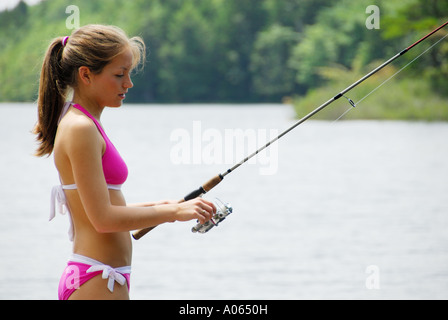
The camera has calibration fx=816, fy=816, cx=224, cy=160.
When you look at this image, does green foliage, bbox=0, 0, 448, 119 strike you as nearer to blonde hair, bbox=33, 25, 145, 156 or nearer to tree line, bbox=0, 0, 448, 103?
tree line, bbox=0, 0, 448, 103

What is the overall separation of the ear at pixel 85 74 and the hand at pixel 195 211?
39 centimetres

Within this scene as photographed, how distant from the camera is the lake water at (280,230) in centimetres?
680

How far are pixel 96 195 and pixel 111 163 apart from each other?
0.37ft

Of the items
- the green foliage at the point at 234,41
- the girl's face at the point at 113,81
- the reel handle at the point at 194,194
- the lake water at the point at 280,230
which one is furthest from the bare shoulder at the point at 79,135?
the green foliage at the point at 234,41

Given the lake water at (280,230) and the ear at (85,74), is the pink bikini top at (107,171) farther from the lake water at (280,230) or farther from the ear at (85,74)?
the lake water at (280,230)

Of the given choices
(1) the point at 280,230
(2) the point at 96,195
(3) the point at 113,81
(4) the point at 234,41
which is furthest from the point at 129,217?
(4) the point at 234,41

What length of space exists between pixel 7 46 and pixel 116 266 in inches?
1625

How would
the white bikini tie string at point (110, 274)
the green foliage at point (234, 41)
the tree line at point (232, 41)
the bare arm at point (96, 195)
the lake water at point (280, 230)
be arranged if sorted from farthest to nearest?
the tree line at point (232, 41) < the green foliage at point (234, 41) < the lake water at point (280, 230) < the white bikini tie string at point (110, 274) < the bare arm at point (96, 195)

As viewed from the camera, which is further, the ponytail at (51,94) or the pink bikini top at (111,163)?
the ponytail at (51,94)

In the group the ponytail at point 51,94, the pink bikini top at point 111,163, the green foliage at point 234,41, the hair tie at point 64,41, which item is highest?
the green foliage at point 234,41

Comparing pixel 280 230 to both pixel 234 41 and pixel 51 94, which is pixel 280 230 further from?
pixel 234 41

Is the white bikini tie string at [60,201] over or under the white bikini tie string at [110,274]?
over

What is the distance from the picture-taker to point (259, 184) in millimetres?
14367
